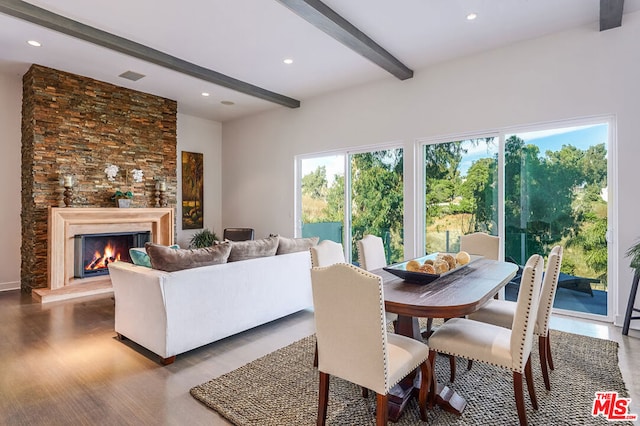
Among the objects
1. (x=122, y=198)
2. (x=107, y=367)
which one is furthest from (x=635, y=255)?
(x=122, y=198)

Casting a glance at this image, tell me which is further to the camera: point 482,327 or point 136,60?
point 136,60

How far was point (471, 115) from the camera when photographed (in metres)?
4.39

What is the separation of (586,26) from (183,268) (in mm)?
4730

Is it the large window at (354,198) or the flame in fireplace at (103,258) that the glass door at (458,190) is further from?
the flame in fireplace at (103,258)

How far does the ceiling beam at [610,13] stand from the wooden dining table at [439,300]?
2646 millimetres

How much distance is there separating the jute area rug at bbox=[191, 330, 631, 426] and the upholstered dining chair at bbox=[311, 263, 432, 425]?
347 mm

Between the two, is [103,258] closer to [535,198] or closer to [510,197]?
[510,197]

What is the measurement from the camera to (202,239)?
271 inches

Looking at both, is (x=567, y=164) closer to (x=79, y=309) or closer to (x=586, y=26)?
(x=586, y=26)

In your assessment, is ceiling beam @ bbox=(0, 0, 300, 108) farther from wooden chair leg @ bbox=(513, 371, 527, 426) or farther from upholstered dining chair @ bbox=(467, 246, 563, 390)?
wooden chair leg @ bbox=(513, 371, 527, 426)

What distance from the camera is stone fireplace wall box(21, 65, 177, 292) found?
4.84 meters

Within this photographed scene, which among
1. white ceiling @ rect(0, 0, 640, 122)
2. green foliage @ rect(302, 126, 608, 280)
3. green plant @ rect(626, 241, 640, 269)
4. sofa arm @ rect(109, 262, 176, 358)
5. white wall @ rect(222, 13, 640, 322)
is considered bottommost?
sofa arm @ rect(109, 262, 176, 358)

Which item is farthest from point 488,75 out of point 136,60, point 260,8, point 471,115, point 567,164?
point 136,60

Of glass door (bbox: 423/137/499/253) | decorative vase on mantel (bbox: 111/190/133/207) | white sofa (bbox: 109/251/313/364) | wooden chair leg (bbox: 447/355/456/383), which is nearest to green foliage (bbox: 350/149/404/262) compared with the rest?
glass door (bbox: 423/137/499/253)
